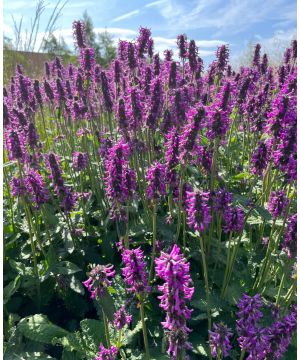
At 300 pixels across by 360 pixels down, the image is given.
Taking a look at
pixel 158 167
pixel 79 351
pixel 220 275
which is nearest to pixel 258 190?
pixel 220 275

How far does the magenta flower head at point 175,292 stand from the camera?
1.63m

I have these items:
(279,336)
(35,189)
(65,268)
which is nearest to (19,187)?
(35,189)

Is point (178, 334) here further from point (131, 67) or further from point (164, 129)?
point (131, 67)

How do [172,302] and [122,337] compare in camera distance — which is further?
[122,337]

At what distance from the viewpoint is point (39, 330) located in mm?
2807

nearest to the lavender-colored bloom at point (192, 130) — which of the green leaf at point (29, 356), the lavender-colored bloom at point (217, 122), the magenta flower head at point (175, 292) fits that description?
the lavender-colored bloom at point (217, 122)

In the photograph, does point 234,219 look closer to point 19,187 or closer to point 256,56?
point 19,187

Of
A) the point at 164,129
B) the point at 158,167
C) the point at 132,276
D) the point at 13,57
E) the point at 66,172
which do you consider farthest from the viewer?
the point at 13,57

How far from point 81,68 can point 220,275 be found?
9.84ft

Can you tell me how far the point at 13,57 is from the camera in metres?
13.5

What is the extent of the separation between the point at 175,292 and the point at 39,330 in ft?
5.26

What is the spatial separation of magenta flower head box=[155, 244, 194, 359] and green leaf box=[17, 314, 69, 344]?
131cm

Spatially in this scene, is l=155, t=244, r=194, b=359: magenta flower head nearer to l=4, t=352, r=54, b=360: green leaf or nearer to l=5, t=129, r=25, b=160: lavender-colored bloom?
l=4, t=352, r=54, b=360: green leaf

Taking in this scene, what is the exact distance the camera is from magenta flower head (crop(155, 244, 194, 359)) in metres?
1.63
